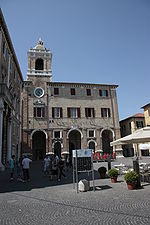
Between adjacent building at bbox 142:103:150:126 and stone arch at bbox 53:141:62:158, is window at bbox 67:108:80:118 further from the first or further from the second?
adjacent building at bbox 142:103:150:126

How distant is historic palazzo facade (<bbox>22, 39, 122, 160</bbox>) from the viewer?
97.2 ft

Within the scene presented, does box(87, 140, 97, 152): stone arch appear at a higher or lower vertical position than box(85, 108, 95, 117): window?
lower

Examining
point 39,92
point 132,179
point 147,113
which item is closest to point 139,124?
point 147,113

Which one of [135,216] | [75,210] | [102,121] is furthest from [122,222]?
[102,121]

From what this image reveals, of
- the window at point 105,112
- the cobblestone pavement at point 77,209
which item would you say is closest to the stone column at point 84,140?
the window at point 105,112

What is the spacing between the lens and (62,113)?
101 feet

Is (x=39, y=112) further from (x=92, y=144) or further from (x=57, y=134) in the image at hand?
(x=92, y=144)

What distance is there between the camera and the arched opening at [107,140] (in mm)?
32719

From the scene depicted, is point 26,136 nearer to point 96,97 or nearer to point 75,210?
point 96,97

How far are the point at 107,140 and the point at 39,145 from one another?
1228 centimetres

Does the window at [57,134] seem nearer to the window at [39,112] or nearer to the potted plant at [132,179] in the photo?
the window at [39,112]

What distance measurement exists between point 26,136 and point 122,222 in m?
25.9

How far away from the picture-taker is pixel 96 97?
33.0 metres

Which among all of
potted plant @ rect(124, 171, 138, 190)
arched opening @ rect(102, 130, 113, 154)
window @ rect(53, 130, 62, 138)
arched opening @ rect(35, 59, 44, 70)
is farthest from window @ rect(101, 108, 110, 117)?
potted plant @ rect(124, 171, 138, 190)
